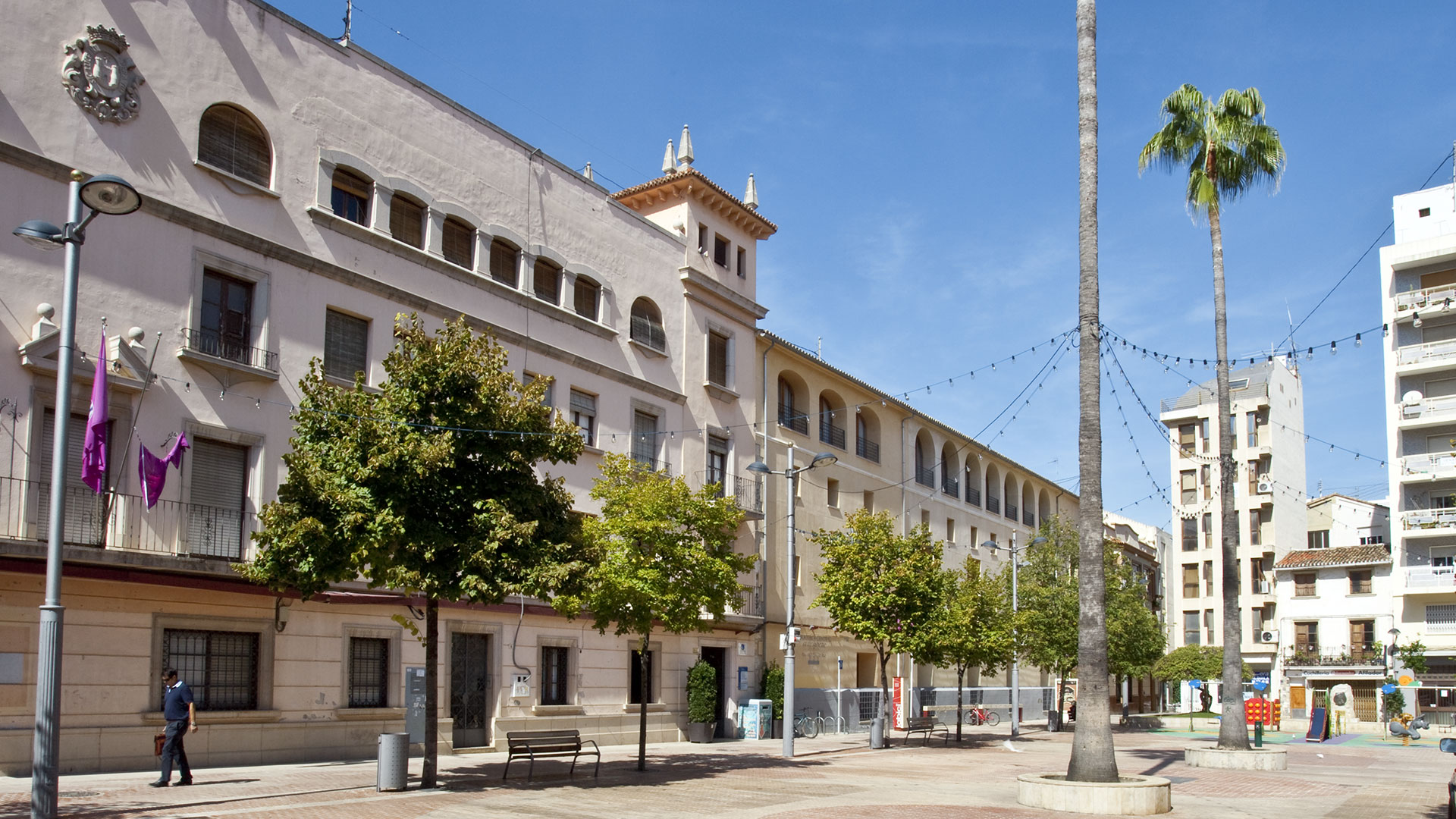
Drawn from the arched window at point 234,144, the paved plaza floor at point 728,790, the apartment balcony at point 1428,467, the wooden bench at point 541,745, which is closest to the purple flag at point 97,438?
the paved plaza floor at point 728,790

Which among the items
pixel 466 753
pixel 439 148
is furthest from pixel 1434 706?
pixel 439 148

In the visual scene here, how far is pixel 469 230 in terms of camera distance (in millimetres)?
28031

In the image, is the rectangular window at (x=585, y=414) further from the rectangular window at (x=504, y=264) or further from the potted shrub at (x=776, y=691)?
the potted shrub at (x=776, y=691)

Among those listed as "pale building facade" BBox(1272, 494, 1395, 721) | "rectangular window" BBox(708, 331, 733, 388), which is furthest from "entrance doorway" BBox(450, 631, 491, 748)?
"pale building facade" BBox(1272, 494, 1395, 721)

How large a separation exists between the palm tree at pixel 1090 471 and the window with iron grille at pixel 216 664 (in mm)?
14237

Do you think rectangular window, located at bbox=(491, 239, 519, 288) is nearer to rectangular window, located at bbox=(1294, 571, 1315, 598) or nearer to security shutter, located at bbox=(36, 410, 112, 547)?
security shutter, located at bbox=(36, 410, 112, 547)

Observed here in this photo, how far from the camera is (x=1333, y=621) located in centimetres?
6238

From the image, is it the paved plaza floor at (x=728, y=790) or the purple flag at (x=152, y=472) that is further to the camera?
the purple flag at (x=152, y=472)

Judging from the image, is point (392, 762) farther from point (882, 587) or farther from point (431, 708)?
point (882, 587)

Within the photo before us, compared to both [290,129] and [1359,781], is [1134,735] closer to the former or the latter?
[1359,781]

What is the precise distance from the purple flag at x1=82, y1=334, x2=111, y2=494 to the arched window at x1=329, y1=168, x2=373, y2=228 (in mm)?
6612

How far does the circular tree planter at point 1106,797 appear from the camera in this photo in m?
16.5

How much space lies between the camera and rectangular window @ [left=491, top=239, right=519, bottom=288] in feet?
93.8

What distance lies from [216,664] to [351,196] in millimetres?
9912
